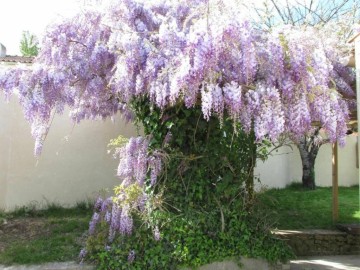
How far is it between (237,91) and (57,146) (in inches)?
219

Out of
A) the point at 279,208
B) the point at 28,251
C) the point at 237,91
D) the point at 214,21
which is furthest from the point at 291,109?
the point at 279,208

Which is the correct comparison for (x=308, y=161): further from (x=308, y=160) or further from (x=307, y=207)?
(x=307, y=207)

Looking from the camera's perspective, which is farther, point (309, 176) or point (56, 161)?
point (309, 176)

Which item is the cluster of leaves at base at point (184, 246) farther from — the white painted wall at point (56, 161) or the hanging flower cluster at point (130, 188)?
the white painted wall at point (56, 161)

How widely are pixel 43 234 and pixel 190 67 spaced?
4.19m

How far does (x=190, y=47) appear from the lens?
4.75m

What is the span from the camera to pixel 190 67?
15.2 ft

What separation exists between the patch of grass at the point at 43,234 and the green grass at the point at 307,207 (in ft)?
10.4

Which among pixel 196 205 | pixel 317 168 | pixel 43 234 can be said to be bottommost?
pixel 43 234

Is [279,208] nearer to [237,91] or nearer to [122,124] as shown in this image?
[122,124]

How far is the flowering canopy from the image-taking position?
476 centimetres

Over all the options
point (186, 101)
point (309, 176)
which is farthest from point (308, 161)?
point (186, 101)

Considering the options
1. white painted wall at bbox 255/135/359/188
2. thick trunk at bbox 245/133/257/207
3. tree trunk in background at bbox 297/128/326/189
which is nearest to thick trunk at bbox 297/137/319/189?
tree trunk in background at bbox 297/128/326/189

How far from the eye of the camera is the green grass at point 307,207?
8.39 metres
